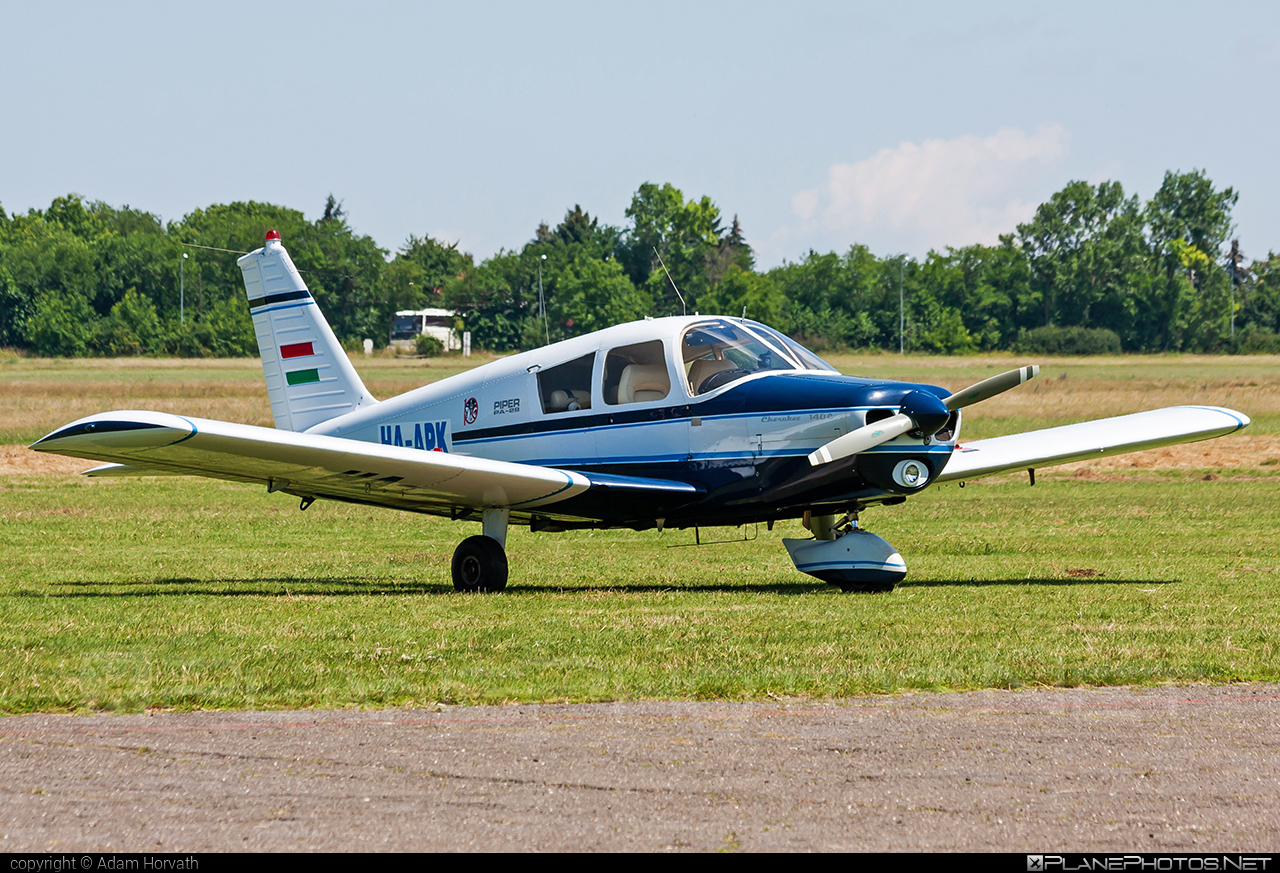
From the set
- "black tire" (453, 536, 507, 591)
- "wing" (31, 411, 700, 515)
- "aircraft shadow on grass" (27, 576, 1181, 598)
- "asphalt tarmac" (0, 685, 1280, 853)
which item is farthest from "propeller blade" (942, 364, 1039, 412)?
"asphalt tarmac" (0, 685, 1280, 853)

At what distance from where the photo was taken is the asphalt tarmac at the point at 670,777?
15.9 ft

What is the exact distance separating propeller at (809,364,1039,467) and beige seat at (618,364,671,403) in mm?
1907

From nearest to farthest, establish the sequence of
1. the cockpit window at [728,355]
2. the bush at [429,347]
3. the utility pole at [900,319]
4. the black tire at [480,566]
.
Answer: the cockpit window at [728,355], the black tire at [480,566], the bush at [429,347], the utility pole at [900,319]

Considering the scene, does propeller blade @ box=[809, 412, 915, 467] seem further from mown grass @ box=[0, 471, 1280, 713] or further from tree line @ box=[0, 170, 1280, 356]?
tree line @ box=[0, 170, 1280, 356]

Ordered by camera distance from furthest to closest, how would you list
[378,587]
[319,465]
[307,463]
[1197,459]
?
[1197,459] < [378,587] < [319,465] < [307,463]

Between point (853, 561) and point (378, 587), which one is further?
point (378, 587)

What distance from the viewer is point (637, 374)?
12.6 metres

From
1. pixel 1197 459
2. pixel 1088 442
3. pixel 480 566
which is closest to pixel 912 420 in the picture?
pixel 1088 442

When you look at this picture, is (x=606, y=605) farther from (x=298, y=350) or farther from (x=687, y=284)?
(x=687, y=284)

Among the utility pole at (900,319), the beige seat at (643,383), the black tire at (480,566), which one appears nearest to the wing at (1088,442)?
the beige seat at (643,383)

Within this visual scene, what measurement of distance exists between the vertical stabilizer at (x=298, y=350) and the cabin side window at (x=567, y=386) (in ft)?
10.9

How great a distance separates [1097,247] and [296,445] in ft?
395

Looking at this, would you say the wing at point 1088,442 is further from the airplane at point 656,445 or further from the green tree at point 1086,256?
the green tree at point 1086,256

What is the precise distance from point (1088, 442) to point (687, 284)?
90452 mm
